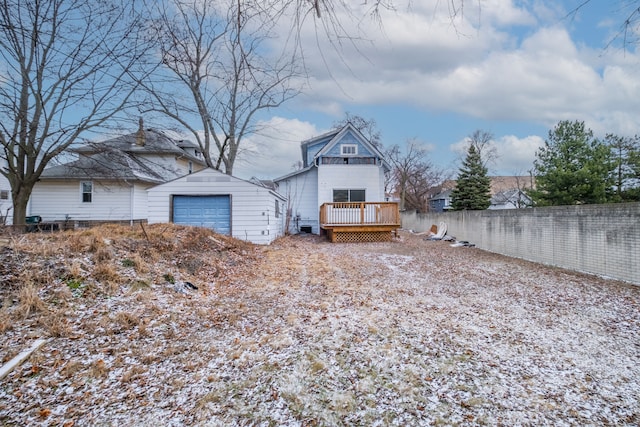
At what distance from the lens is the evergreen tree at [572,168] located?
16047 millimetres

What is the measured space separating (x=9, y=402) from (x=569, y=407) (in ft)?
13.9

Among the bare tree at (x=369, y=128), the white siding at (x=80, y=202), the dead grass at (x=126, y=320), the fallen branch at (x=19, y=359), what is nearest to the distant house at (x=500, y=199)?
the bare tree at (x=369, y=128)

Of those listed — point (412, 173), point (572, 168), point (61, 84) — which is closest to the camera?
point (61, 84)

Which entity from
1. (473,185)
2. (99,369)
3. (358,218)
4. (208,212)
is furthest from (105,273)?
(473,185)

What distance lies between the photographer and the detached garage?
443 inches

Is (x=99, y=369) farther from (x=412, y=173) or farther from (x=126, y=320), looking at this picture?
(x=412, y=173)

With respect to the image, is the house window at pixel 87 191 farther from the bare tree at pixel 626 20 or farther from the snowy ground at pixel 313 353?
the bare tree at pixel 626 20

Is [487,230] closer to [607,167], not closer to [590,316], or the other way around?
[590,316]

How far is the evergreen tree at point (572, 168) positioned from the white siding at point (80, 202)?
2282 centimetres

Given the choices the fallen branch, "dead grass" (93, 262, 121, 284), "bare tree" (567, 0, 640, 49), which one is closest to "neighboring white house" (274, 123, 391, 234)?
"dead grass" (93, 262, 121, 284)

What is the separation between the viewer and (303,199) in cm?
1794

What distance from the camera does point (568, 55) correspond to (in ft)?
8.20

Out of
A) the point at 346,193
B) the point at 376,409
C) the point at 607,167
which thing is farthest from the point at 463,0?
the point at 607,167

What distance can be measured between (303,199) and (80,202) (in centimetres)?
1135
